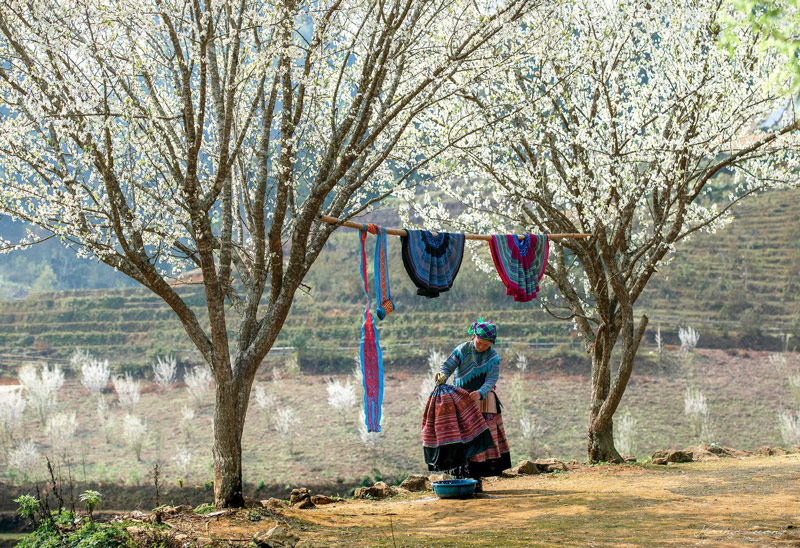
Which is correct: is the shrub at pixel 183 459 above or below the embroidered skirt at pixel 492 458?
below

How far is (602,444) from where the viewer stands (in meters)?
10.4

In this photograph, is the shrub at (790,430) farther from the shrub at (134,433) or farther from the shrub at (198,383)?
the shrub at (198,383)

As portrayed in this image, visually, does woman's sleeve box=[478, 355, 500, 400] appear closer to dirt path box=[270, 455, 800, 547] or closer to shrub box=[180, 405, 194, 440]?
dirt path box=[270, 455, 800, 547]

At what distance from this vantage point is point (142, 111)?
621 cm

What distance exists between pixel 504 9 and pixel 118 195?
401 centimetres

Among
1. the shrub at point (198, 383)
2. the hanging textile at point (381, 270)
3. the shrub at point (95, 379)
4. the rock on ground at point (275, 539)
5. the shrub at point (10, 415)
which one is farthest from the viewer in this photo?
the shrub at point (95, 379)

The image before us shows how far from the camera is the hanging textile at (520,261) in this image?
8.43 metres

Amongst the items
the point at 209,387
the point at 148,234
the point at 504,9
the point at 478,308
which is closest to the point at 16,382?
the point at 209,387

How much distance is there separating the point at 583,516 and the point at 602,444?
4.85m

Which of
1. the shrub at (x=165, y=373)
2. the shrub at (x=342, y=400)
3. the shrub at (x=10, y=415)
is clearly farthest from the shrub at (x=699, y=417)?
the shrub at (x=10, y=415)

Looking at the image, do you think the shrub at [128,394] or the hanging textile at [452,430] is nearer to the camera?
the hanging textile at [452,430]

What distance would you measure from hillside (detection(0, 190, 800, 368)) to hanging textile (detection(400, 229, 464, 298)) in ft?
90.5

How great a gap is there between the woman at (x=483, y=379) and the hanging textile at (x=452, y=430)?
0.38 metres

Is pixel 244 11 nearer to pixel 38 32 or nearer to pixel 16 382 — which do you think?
pixel 38 32
